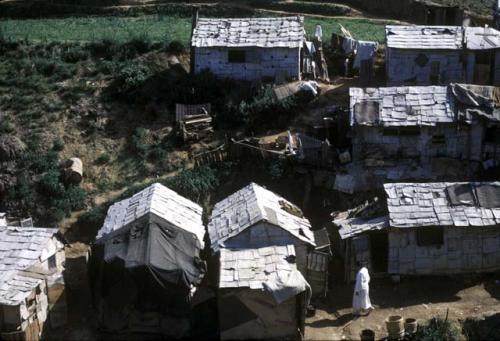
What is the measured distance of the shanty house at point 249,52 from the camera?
127 feet

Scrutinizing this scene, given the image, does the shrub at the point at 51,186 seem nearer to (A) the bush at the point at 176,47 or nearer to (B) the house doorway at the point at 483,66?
(A) the bush at the point at 176,47

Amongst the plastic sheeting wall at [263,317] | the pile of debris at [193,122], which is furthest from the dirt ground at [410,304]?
the pile of debris at [193,122]

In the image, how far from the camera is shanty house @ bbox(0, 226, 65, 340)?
26469 mm

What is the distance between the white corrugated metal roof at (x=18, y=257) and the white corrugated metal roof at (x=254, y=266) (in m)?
6.00

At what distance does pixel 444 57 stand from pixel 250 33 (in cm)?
877

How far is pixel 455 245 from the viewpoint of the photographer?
2958 centimetres

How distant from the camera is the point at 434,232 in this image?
97.1 feet

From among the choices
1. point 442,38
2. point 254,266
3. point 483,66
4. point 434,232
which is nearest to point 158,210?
point 254,266

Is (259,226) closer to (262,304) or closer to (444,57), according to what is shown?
(262,304)

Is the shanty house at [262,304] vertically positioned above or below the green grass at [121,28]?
below

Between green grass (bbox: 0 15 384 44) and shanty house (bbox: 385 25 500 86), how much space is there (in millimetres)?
6738

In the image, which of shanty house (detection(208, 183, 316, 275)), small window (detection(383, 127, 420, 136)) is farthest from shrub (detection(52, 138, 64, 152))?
small window (detection(383, 127, 420, 136))

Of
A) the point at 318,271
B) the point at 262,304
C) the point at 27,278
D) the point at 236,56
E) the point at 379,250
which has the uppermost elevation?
the point at 236,56

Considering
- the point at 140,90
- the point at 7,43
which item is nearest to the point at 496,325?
the point at 140,90
